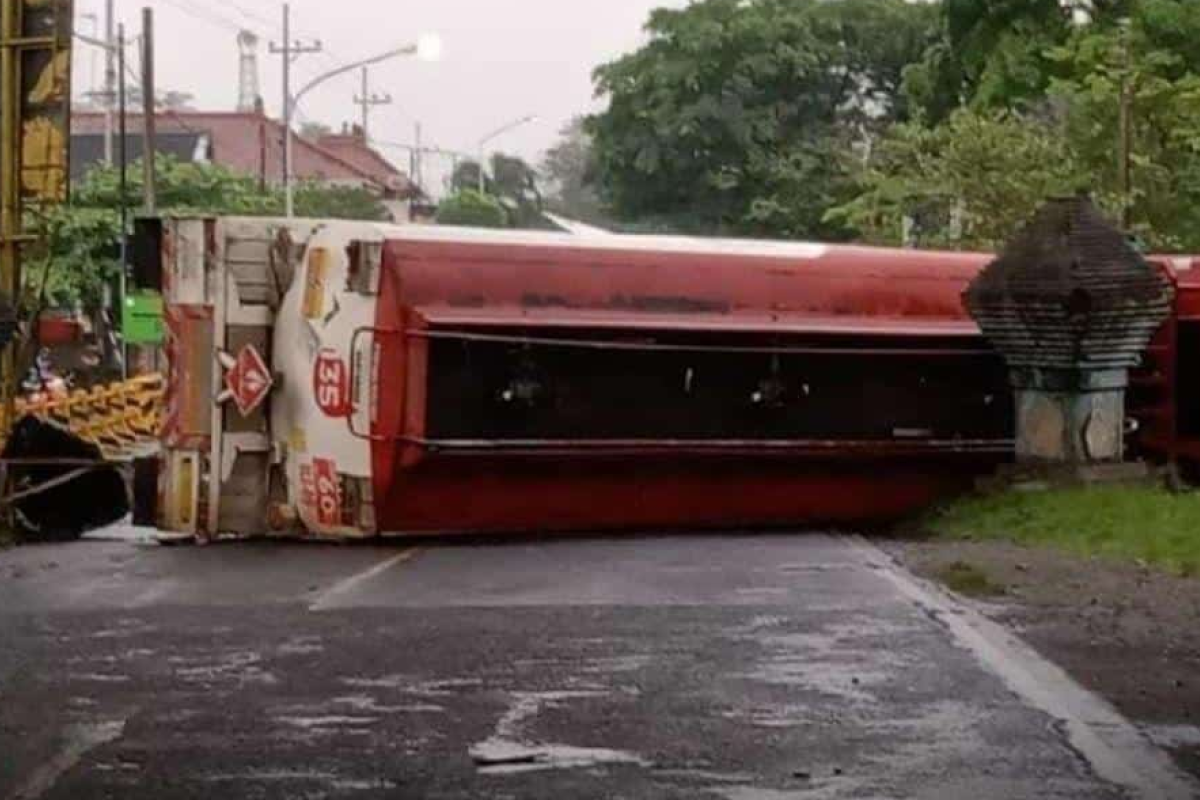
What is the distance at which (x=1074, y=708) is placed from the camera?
777cm

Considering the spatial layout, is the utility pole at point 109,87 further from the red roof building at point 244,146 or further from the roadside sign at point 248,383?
the roadside sign at point 248,383

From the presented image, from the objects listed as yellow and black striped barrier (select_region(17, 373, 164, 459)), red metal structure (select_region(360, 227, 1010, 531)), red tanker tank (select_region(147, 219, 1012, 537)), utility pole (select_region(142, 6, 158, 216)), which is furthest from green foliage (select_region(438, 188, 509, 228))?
red metal structure (select_region(360, 227, 1010, 531))

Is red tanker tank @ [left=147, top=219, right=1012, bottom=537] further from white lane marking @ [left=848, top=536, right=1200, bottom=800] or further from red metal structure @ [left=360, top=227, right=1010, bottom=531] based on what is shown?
white lane marking @ [left=848, top=536, right=1200, bottom=800]

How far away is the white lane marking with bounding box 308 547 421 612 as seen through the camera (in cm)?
1143

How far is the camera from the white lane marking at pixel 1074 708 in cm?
661

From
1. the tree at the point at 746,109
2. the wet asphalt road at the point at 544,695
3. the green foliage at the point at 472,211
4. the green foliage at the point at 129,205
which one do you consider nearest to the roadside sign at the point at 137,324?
the green foliage at the point at 129,205

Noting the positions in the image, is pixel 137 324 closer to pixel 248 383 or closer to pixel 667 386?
pixel 248 383

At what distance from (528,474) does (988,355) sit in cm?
363

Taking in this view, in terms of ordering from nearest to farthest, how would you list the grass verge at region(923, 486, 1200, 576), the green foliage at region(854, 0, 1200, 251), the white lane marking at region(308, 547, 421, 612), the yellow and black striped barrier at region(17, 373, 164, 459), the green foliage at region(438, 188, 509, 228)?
1. the white lane marking at region(308, 547, 421, 612)
2. the grass verge at region(923, 486, 1200, 576)
3. the yellow and black striped barrier at region(17, 373, 164, 459)
4. the green foliage at region(854, 0, 1200, 251)
5. the green foliage at region(438, 188, 509, 228)

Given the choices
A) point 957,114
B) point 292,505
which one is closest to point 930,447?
point 292,505

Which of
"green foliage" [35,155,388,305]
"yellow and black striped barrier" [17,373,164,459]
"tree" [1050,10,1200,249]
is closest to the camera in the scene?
"yellow and black striped barrier" [17,373,164,459]

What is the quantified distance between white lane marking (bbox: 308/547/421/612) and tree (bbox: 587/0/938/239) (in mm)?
28293

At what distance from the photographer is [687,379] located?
16.1 m

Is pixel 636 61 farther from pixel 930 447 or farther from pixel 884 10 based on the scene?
pixel 930 447
